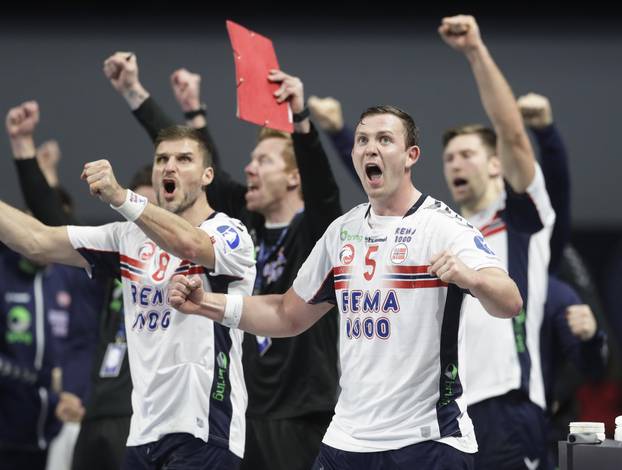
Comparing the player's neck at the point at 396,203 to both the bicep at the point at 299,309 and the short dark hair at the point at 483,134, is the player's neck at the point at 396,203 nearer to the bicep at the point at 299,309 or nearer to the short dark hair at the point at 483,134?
the bicep at the point at 299,309

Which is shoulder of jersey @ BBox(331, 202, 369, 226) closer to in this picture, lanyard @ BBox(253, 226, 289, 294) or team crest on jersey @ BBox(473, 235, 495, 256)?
team crest on jersey @ BBox(473, 235, 495, 256)

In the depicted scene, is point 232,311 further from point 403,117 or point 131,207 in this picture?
point 403,117

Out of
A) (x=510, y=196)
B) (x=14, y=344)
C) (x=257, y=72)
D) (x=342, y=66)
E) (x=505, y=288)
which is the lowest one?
(x=14, y=344)

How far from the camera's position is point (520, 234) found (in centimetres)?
619

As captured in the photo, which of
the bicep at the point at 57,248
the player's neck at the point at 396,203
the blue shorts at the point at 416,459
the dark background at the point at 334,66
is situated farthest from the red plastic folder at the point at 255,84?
the dark background at the point at 334,66

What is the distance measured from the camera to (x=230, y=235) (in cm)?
518

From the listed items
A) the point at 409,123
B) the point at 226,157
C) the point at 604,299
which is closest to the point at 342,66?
the point at 226,157

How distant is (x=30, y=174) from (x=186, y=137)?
4.79 feet

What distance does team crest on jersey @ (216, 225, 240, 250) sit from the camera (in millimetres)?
5156

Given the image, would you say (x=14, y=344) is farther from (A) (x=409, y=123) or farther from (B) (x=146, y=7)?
(A) (x=409, y=123)

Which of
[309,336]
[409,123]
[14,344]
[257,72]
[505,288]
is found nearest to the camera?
[505,288]

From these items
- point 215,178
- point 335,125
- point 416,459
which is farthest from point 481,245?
point 215,178

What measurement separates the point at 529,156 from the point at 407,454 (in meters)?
1.86

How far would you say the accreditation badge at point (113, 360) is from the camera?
20.2 ft
